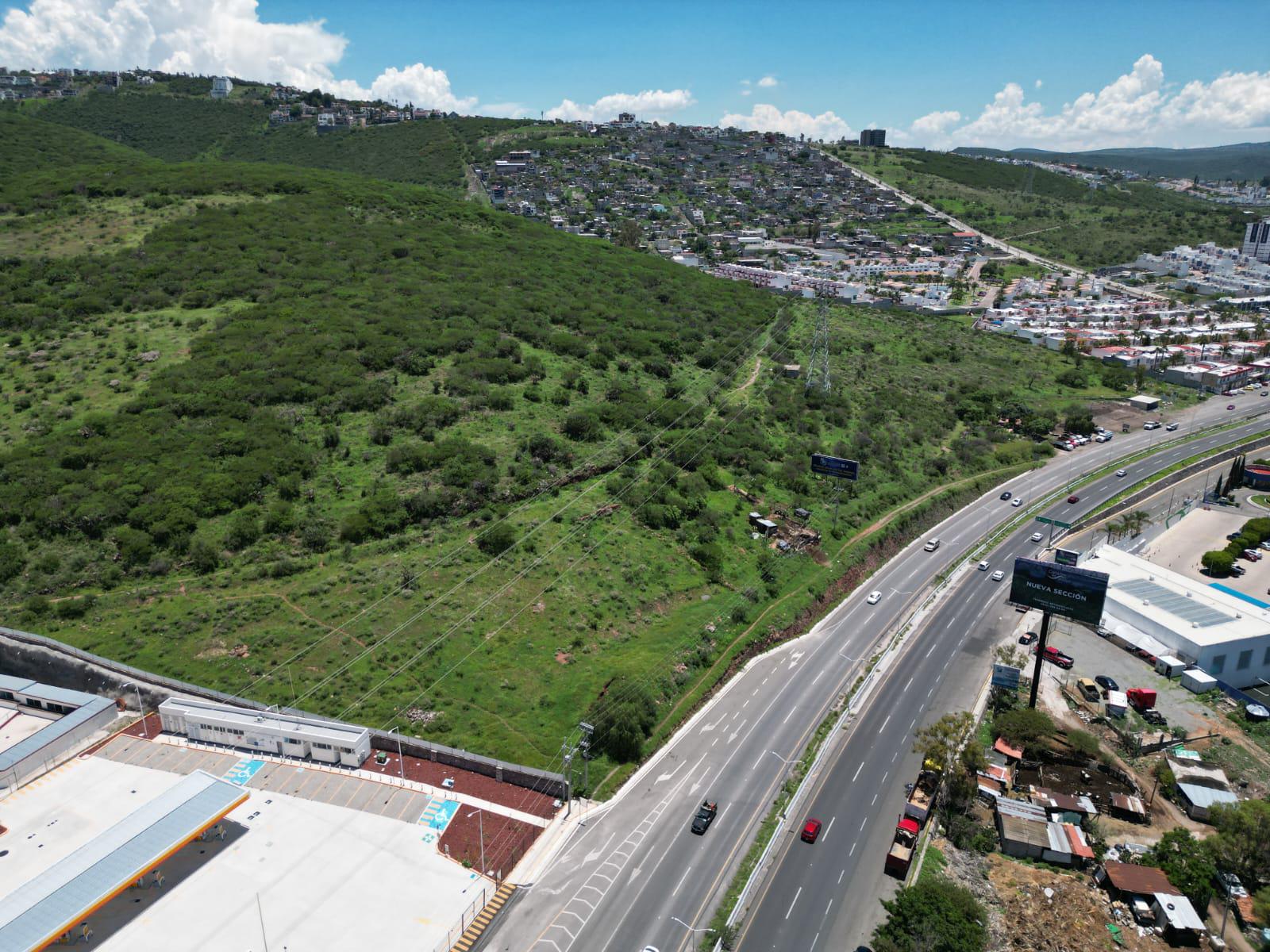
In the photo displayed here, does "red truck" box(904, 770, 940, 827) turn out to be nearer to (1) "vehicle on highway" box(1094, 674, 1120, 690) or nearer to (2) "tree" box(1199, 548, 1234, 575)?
(1) "vehicle on highway" box(1094, 674, 1120, 690)

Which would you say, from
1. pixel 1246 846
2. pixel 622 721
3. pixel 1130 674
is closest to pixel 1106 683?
pixel 1130 674

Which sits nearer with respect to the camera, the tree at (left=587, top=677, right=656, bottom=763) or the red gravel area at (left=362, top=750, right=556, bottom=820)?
the red gravel area at (left=362, top=750, right=556, bottom=820)

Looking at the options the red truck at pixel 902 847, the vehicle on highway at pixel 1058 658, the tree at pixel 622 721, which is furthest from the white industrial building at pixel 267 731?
the vehicle on highway at pixel 1058 658

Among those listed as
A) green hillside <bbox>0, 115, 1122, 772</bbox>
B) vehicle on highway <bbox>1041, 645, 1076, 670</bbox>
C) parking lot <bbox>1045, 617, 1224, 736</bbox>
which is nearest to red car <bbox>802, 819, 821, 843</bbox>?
green hillside <bbox>0, 115, 1122, 772</bbox>

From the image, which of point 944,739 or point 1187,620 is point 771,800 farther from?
point 1187,620

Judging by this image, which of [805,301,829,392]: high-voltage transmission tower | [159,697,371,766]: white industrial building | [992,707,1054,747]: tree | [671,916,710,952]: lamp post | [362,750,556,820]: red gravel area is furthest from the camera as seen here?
[805,301,829,392]: high-voltage transmission tower
